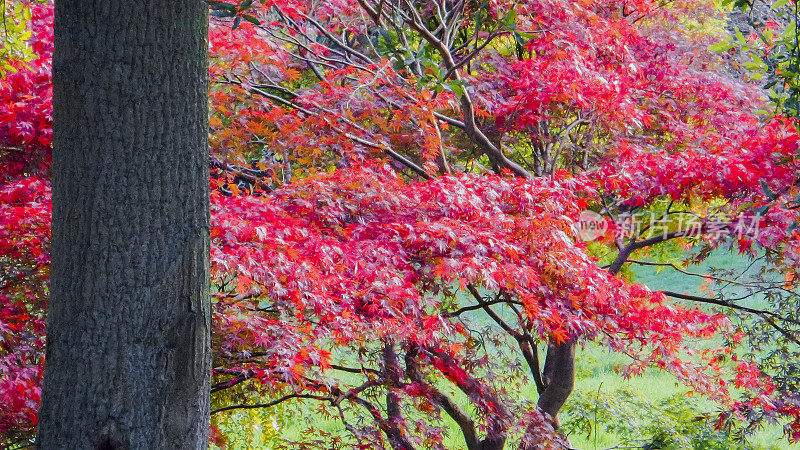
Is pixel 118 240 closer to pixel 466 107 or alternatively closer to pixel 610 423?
pixel 466 107

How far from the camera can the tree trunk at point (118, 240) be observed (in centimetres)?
167

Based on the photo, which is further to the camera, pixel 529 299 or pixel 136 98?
pixel 529 299

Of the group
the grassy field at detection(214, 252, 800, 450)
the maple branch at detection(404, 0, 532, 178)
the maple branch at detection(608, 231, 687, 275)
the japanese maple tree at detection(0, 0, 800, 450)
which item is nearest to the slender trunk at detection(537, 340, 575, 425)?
the japanese maple tree at detection(0, 0, 800, 450)

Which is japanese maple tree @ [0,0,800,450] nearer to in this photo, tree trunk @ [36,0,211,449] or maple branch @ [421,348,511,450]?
maple branch @ [421,348,511,450]

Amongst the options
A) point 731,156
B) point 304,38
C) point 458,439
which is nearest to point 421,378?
point 731,156

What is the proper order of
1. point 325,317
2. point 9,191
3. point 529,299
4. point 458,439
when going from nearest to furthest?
point 325,317 → point 529,299 → point 9,191 → point 458,439

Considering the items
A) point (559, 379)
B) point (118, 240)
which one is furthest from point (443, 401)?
point (118, 240)

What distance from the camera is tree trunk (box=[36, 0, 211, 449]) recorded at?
167 cm

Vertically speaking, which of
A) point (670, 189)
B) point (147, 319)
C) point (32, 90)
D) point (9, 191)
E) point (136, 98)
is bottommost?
point (147, 319)

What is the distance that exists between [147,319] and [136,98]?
0.54m

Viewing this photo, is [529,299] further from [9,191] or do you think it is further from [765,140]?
[9,191]

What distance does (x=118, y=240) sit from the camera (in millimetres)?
1674

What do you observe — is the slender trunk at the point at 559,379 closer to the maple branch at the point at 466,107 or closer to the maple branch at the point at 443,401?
the maple branch at the point at 443,401

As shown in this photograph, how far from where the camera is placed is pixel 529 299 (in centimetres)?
318
